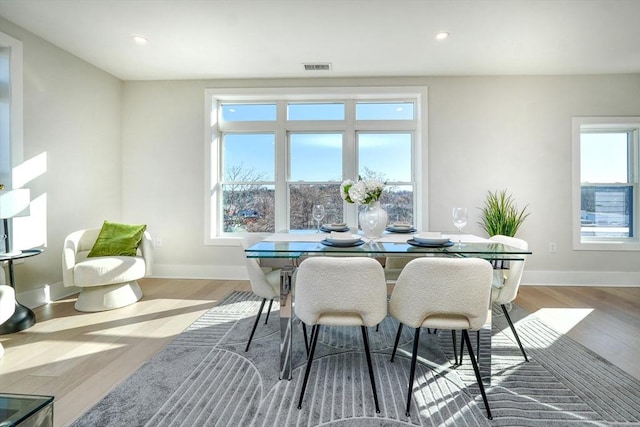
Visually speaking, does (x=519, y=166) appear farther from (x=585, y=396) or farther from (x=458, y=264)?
(x=458, y=264)

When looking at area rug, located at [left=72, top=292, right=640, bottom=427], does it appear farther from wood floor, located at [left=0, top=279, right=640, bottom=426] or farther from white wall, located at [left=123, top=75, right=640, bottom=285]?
white wall, located at [left=123, top=75, right=640, bottom=285]

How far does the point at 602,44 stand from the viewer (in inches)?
126

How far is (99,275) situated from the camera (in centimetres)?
295

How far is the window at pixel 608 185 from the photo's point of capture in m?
4.06

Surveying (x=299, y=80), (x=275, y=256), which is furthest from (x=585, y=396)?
(x=299, y=80)

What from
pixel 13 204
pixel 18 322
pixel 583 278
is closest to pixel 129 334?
pixel 18 322

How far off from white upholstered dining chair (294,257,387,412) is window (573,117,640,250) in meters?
4.00

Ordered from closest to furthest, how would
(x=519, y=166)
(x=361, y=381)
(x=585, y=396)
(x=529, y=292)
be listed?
(x=585, y=396) < (x=361, y=381) < (x=529, y=292) < (x=519, y=166)

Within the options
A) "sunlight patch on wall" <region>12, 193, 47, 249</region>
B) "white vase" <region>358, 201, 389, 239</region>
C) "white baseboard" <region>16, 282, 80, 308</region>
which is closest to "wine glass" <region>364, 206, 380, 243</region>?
"white vase" <region>358, 201, 389, 239</region>

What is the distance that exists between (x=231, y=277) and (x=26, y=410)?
3467 mm

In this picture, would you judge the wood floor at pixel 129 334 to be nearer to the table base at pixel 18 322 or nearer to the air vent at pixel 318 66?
the table base at pixel 18 322

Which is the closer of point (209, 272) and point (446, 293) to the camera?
point (446, 293)

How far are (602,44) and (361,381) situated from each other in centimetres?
406

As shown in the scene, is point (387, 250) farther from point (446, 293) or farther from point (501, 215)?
point (501, 215)
